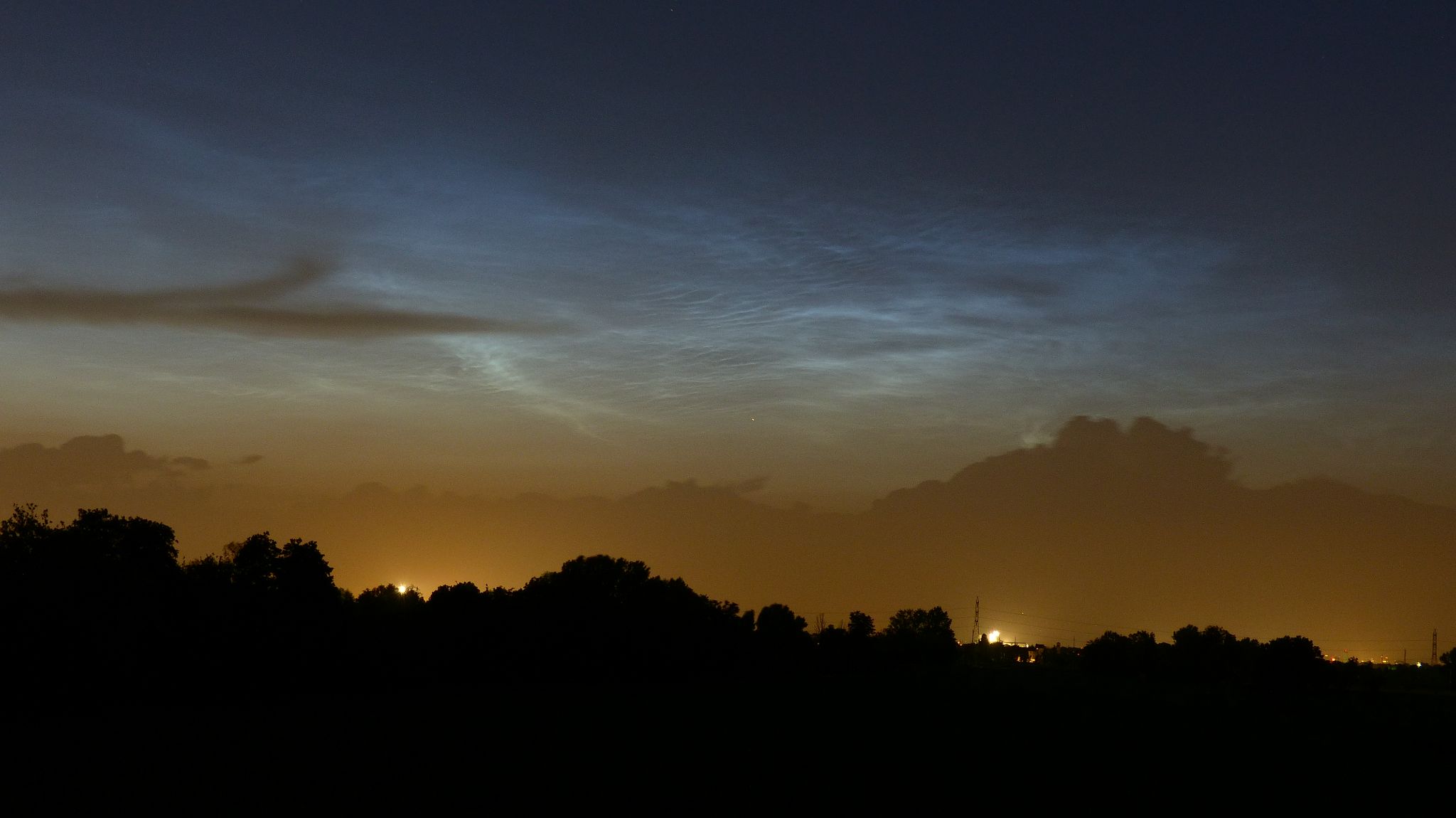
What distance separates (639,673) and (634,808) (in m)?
85.6

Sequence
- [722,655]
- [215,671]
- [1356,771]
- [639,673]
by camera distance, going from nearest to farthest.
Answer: [1356,771], [215,671], [639,673], [722,655]

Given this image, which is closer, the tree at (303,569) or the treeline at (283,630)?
the treeline at (283,630)

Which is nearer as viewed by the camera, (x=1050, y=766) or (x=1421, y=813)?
(x=1421, y=813)

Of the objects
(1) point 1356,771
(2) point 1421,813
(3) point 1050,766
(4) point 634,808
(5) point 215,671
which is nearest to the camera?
(4) point 634,808

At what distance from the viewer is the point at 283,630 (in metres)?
96.9

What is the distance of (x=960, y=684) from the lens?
155m

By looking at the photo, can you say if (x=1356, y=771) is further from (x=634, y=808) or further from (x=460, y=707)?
(x=460, y=707)

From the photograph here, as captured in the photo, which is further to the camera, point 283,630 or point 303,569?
point 303,569

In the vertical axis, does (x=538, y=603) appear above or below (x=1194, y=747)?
above

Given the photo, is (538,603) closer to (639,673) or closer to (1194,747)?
(639,673)

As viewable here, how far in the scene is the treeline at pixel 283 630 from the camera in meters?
82.1

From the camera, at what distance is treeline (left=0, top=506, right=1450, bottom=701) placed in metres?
82.1

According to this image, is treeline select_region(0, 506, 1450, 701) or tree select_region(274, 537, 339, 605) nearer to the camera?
treeline select_region(0, 506, 1450, 701)

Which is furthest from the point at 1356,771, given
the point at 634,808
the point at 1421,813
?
the point at 634,808
